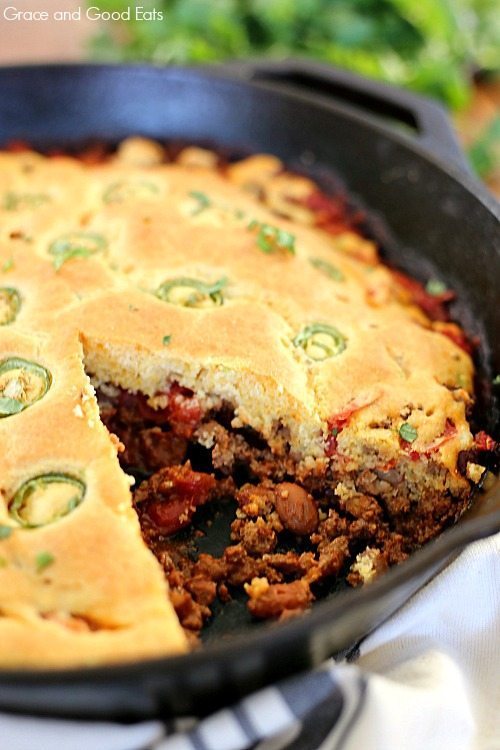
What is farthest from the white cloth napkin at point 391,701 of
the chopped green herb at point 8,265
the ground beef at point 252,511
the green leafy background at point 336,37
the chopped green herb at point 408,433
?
the green leafy background at point 336,37

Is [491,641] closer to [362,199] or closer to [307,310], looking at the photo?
[307,310]

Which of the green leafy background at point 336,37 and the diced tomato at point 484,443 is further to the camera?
the green leafy background at point 336,37

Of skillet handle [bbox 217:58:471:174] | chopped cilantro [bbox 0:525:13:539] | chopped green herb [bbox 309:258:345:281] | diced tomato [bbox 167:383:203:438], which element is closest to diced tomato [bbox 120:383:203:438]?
diced tomato [bbox 167:383:203:438]

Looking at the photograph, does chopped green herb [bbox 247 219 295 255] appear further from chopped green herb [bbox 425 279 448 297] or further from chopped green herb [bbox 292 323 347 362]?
chopped green herb [bbox 425 279 448 297]

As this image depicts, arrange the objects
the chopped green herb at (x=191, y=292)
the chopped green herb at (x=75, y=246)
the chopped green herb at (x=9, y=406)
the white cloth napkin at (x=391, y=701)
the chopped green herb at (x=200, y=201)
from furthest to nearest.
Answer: the chopped green herb at (x=200, y=201)
the chopped green herb at (x=75, y=246)
the chopped green herb at (x=191, y=292)
the chopped green herb at (x=9, y=406)
the white cloth napkin at (x=391, y=701)

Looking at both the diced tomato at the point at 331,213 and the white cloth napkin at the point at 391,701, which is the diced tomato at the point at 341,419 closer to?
the white cloth napkin at the point at 391,701

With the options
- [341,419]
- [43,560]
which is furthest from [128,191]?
[43,560]

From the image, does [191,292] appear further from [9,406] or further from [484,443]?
[484,443]
